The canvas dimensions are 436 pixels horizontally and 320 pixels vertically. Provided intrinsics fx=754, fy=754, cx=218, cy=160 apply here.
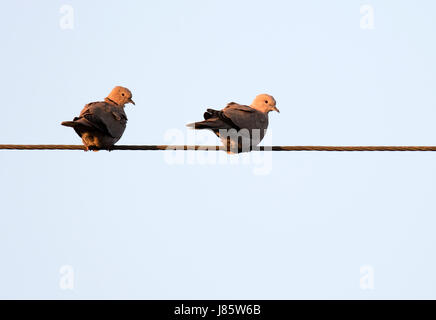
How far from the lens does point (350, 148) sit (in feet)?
26.9

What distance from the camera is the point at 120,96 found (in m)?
11.0

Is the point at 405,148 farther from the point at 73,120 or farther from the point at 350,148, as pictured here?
the point at 73,120

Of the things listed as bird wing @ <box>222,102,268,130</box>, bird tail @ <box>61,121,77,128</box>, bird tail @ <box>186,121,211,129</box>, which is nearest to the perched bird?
bird tail @ <box>61,121,77,128</box>

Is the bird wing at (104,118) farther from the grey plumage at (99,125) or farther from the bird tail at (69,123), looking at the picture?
the bird tail at (69,123)

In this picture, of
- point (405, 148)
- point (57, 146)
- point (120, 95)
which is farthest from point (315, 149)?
point (120, 95)

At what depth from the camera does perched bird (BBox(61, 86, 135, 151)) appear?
9.49 metres

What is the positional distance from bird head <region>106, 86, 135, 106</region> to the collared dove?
1661 millimetres

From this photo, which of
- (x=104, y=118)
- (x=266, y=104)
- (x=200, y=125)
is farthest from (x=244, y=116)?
(x=104, y=118)

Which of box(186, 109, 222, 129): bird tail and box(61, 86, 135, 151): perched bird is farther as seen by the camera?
box(61, 86, 135, 151): perched bird

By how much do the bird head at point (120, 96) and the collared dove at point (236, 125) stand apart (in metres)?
1.66

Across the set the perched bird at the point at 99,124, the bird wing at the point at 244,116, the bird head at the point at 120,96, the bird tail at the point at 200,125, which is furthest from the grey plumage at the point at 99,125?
the bird wing at the point at 244,116

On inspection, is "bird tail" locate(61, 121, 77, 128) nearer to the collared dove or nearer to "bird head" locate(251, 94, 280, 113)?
the collared dove

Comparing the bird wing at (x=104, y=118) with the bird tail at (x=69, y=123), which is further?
the bird wing at (x=104, y=118)

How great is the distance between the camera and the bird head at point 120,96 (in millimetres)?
11000
